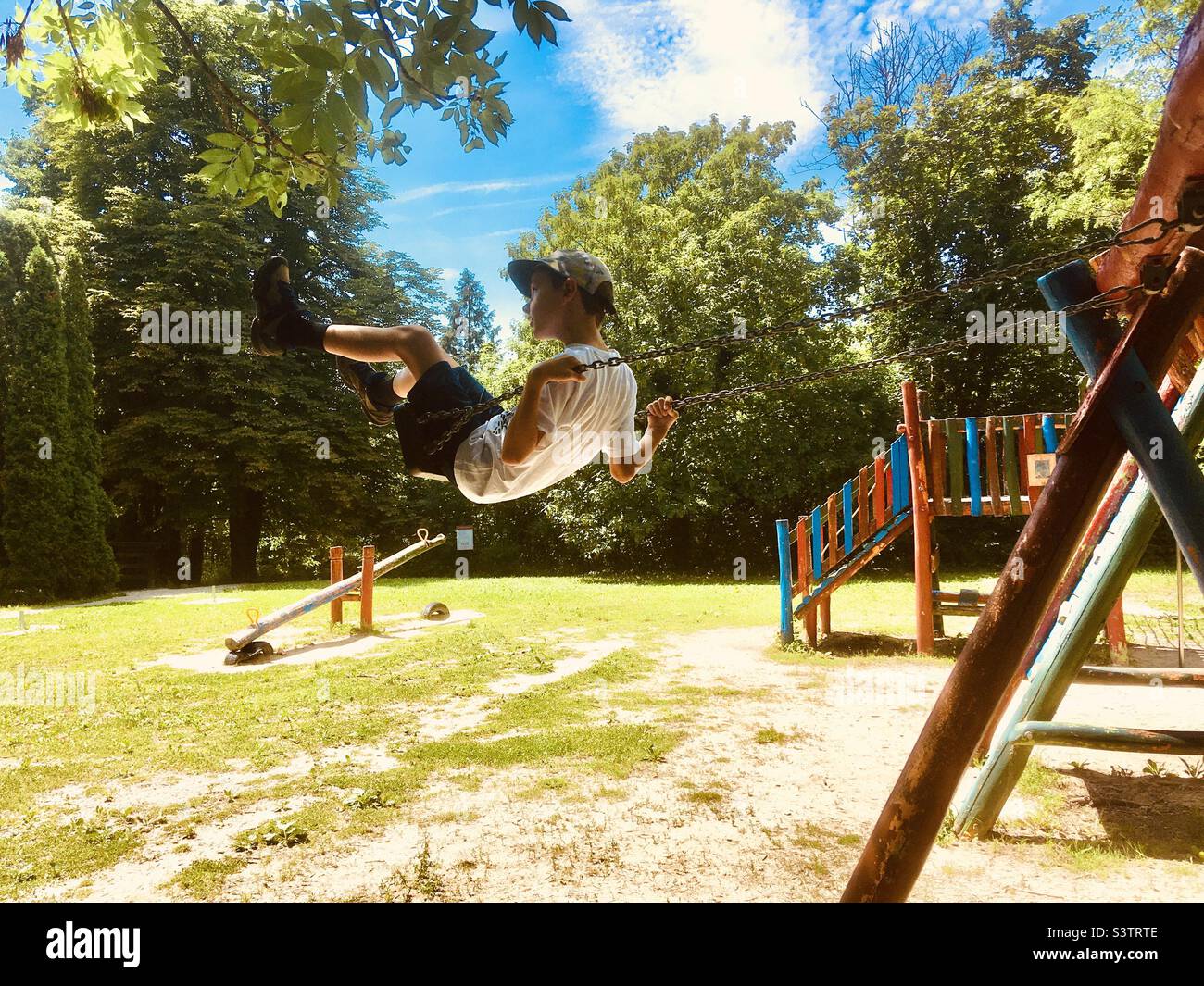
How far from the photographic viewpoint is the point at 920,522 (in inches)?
324

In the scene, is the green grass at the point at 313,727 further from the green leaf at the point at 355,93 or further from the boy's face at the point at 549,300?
the green leaf at the point at 355,93

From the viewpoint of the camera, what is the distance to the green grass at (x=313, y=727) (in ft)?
12.6

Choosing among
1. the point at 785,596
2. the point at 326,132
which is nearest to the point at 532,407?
the point at 326,132

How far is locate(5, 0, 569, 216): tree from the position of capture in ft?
7.48

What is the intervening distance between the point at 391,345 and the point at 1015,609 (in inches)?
96.8

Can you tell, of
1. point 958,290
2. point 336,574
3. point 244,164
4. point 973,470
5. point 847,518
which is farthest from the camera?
point 336,574

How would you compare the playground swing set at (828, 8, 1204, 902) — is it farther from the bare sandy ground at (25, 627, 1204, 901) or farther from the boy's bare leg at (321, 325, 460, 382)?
the boy's bare leg at (321, 325, 460, 382)

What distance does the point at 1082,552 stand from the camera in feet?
15.6

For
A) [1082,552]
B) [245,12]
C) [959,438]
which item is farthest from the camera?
[959,438]

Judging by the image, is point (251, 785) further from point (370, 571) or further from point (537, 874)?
point (370, 571)

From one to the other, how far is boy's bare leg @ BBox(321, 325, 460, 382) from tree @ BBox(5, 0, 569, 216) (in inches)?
26.9

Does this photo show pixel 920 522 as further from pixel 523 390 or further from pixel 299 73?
pixel 299 73
